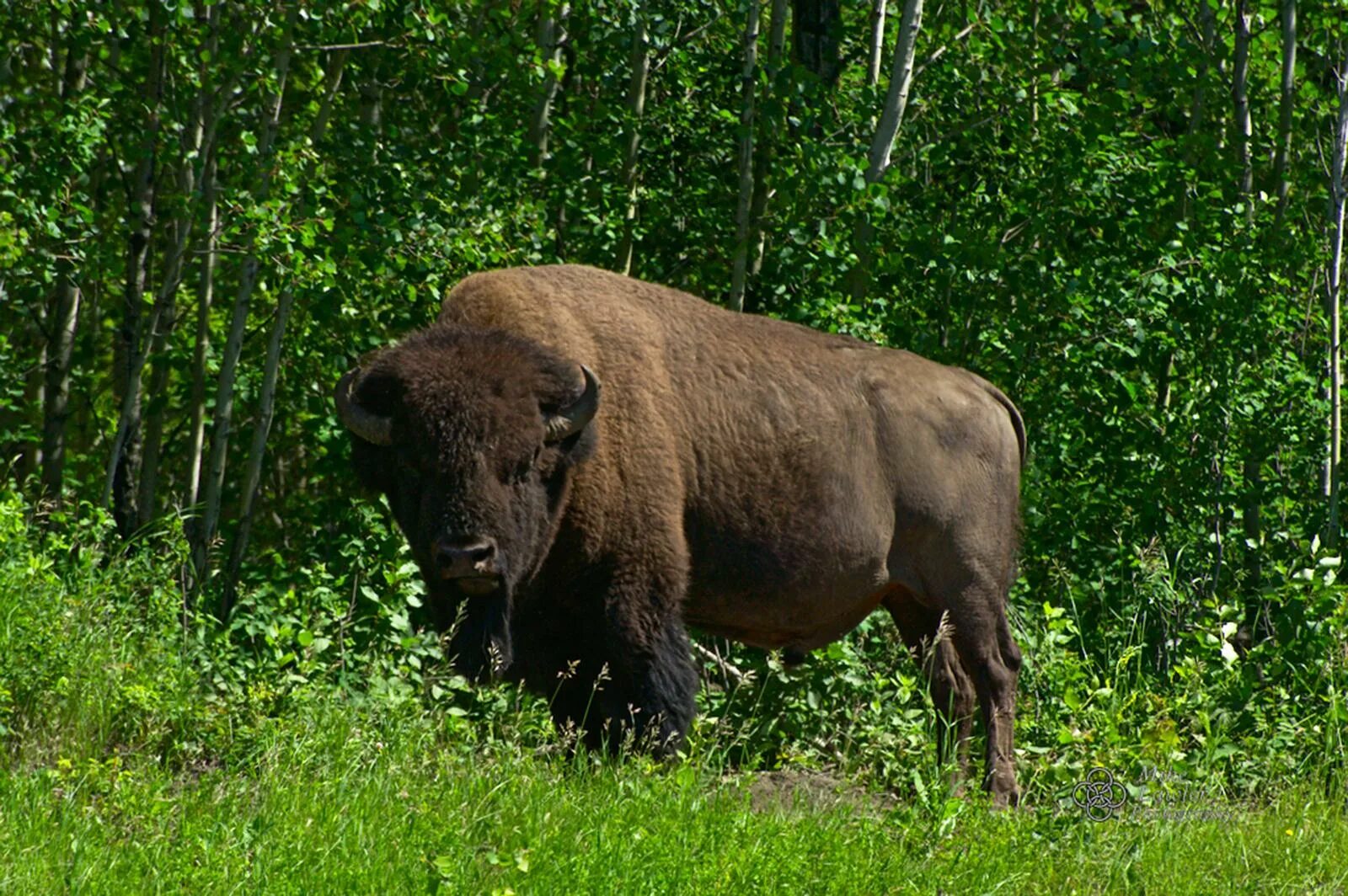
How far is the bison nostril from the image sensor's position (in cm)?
558

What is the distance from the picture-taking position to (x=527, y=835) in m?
4.49

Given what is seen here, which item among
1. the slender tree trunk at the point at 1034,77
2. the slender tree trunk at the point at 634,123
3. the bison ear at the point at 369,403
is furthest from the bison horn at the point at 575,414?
the slender tree trunk at the point at 1034,77

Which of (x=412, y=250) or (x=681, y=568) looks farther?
(x=412, y=250)

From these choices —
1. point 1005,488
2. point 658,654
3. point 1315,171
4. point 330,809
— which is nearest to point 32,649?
point 330,809

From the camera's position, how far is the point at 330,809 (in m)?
4.51

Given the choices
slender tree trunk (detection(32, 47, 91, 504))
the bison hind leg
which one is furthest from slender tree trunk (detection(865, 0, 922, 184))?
slender tree trunk (detection(32, 47, 91, 504))

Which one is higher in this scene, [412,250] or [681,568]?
[412,250]

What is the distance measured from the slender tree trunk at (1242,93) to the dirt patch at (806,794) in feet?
15.3

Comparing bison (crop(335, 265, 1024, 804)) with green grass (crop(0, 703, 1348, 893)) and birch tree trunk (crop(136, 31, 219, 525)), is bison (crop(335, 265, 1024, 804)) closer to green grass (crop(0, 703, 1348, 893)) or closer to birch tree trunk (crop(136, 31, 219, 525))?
green grass (crop(0, 703, 1348, 893))

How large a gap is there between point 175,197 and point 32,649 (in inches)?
113

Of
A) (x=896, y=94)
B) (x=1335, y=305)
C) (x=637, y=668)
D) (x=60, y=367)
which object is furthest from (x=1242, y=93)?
(x=60, y=367)

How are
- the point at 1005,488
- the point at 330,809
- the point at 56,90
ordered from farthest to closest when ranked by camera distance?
the point at 56,90 → the point at 1005,488 → the point at 330,809

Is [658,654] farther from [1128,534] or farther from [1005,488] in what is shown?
[1128,534]

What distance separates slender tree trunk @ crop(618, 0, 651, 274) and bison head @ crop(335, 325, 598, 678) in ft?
10.6
